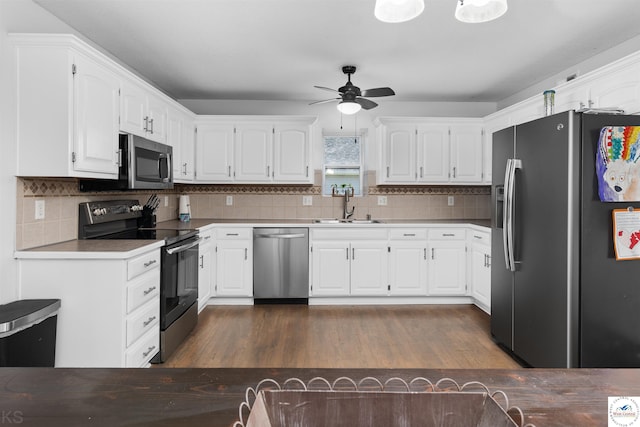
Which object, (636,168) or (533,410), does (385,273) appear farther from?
(533,410)

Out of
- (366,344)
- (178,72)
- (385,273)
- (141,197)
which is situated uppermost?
(178,72)

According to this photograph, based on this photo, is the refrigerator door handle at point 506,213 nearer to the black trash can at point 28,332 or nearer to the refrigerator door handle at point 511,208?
the refrigerator door handle at point 511,208

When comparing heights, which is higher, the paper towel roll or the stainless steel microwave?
the stainless steel microwave

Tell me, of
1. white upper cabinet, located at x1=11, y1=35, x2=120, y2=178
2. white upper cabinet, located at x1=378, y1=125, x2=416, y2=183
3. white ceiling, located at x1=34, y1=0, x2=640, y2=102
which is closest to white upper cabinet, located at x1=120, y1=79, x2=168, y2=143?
white ceiling, located at x1=34, y1=0, x2=640, y2=102

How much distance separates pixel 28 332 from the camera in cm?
191

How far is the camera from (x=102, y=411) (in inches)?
25.6

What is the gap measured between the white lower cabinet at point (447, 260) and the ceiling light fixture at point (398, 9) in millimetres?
3137

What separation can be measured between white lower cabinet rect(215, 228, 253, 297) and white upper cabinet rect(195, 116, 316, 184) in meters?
0.73

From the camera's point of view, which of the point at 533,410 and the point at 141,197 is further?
the point at 141,197

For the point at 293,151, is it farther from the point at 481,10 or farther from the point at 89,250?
the point at 481,10

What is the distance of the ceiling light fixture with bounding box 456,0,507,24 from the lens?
4.43 feet

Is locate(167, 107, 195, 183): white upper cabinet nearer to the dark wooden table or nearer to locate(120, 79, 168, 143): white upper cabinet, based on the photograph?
locate(120, 79, 168, 143): white upper cabinet

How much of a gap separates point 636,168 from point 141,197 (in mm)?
3856

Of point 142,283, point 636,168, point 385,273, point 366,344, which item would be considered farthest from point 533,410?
point 385,273
